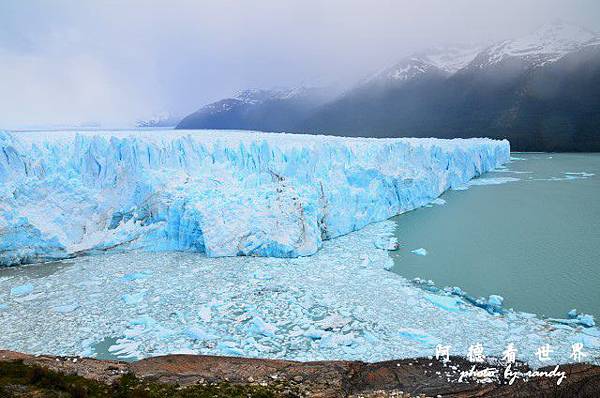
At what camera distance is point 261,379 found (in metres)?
4.40

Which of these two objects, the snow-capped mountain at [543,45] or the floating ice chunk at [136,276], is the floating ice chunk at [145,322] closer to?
the floating ice chunk at [136,276]

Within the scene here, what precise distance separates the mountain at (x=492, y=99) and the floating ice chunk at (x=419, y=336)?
123 feet

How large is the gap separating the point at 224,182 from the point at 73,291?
4109 millimetres

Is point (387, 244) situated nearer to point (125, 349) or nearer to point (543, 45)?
point (125, 349)

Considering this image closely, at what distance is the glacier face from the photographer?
28.9 feet

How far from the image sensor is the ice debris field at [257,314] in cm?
521

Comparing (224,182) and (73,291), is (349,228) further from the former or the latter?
(73,291)

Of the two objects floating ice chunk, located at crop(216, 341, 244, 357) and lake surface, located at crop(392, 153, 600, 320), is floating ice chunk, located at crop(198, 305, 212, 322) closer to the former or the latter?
floating ice chunk, located at crop(216, 341, 244, 357)

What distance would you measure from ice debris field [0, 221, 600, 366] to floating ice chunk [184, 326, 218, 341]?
2cm

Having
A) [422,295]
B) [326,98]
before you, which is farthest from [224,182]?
[326,98]
